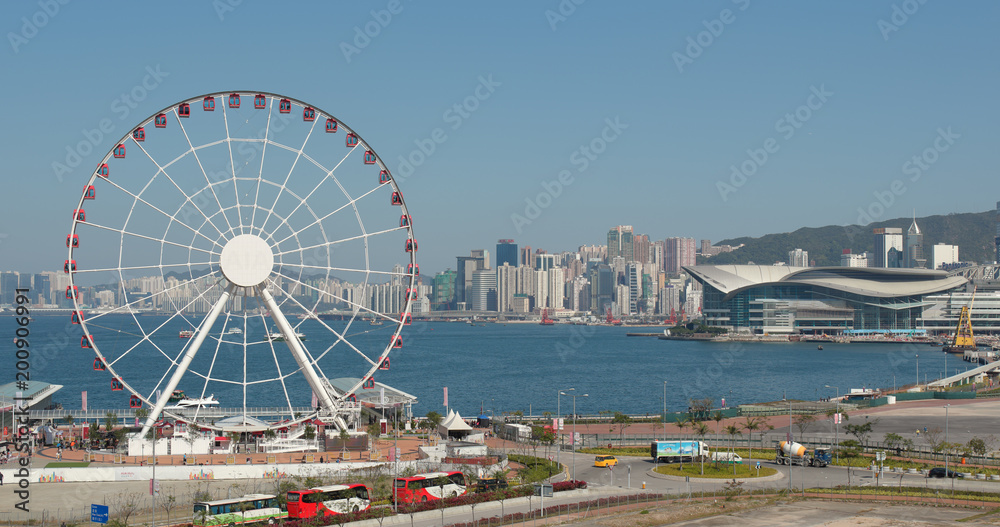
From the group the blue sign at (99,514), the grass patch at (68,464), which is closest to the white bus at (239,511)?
the blue sign at (99,514)

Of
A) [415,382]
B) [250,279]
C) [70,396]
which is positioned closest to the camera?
[250,279]

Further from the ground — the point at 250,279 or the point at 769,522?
the point at 250,279

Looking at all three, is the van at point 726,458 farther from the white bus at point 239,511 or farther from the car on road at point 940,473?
the white bus at point 239,511

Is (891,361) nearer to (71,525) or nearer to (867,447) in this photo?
(867,447)

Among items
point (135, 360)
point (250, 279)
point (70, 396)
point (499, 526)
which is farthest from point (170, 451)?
point (135, 360)

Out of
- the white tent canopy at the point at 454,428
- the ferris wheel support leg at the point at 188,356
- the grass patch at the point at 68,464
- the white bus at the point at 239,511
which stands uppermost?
the ferris wheel support leg at the point at 188,356

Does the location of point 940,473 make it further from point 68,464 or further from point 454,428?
point 68,464
